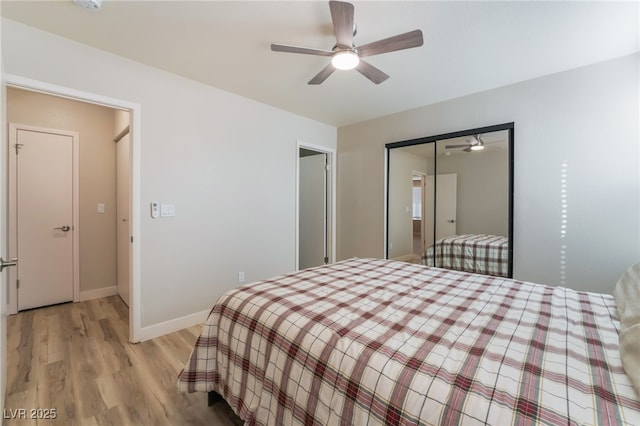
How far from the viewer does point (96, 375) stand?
6.16ft

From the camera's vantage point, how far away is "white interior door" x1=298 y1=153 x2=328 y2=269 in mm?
4285

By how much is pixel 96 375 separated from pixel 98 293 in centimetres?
200

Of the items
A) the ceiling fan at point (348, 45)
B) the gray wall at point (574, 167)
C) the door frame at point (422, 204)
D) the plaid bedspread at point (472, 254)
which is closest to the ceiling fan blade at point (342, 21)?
the ceiling fan at point (348, 45)

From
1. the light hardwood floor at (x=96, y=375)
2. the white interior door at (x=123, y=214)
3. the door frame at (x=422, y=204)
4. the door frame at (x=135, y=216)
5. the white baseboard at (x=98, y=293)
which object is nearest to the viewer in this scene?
the light hardwood floor at (x=96, y=375)

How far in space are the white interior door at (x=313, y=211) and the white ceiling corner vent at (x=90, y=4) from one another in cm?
303

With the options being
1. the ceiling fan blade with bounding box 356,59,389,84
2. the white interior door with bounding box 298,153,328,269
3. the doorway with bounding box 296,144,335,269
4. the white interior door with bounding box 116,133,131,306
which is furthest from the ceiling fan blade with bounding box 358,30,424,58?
the white interior door with bounding box 116,133,131,306

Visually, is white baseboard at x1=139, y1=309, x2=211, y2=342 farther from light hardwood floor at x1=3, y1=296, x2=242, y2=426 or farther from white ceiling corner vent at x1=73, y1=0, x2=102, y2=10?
white ceiling corner vent at x1=73, y1=0, x2=102, y2=10

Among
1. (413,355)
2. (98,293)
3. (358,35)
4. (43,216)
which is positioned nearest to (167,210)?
(43,216)

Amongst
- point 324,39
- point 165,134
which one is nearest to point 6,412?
point 165,134

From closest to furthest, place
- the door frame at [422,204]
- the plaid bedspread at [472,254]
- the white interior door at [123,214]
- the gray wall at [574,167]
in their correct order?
the gray wall at [574,167] → the plaid bedspread at [472,254] → the white interior door at [123,214] → the door frame at [422,204]

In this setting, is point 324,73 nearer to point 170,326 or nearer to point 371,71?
point 371,71

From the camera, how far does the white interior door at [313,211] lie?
4285 mm

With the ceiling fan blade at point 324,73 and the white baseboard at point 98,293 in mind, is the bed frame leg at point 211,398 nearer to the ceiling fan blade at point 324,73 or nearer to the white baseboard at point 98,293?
the ceiling fan blade at point 324,73

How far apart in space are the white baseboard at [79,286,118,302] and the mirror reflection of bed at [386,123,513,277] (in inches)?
146
